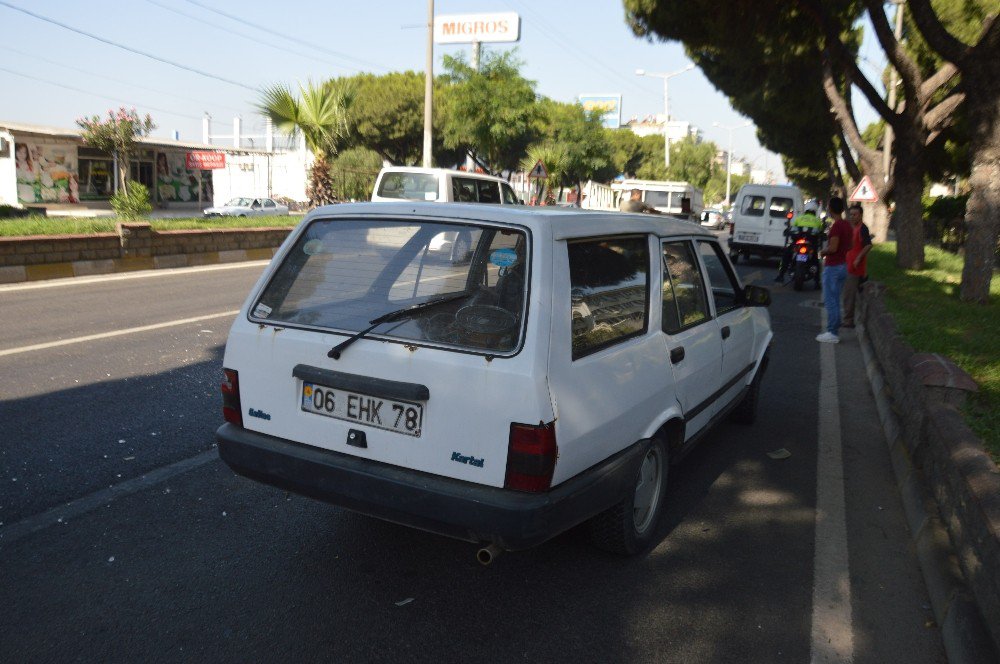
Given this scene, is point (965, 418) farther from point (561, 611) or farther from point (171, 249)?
point (171, 249)

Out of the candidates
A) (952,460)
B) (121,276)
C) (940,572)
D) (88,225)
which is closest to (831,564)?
(940,572)

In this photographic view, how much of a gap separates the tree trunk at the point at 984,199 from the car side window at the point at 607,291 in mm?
10359

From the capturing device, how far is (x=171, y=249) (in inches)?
626

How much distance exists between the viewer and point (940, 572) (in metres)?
3.70

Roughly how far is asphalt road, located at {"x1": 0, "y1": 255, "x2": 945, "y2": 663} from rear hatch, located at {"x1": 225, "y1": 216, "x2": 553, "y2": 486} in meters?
0.64

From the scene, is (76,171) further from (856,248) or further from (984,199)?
(984,199)

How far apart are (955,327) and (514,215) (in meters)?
8.07

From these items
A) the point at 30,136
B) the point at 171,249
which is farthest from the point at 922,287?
the point at 30,136

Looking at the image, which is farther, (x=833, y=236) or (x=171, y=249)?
(x=171, y=249)

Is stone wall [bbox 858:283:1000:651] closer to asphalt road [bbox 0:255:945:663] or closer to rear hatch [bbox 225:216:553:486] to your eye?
asphalt road [bbox 0:255:945:663]

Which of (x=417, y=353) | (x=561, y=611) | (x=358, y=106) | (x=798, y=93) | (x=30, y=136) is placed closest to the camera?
(x=417, y=353)

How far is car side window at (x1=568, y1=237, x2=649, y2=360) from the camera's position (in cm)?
331

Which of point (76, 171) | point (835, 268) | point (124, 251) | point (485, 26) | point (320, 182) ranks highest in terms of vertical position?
point (485, 26)

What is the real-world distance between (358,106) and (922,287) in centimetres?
4778
